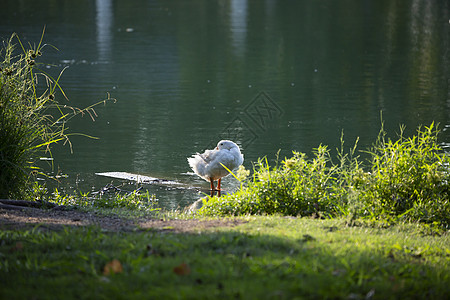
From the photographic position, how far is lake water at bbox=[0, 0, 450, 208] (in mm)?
12180

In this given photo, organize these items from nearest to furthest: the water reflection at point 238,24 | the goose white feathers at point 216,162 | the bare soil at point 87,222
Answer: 1. the bare soil at point 87,222
2. the goose white feathers at point 216,162
3. the water reflection at point 238,24

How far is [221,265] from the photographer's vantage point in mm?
4480

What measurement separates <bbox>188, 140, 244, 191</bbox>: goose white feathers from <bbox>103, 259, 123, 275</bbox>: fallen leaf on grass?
4956 millimetres

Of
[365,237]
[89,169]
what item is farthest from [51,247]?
[89,169]

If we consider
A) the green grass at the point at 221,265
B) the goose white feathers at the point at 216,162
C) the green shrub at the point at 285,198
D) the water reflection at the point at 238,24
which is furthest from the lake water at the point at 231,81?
the green grass at the point at 221,265

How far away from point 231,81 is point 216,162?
35.8ft

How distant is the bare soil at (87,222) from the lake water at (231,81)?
87.6 inches

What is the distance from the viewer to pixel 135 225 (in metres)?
6.03

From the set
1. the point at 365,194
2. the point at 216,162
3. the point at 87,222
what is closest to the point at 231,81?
the point at 216,162

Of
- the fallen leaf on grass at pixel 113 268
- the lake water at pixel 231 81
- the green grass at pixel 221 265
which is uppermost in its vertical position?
the fallen leaf on grass at pixel 113 268

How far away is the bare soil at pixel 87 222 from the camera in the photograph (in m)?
5.68

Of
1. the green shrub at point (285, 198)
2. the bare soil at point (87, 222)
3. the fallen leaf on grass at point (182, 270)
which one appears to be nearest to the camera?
the fallen leaf on grass at point (182, 270)

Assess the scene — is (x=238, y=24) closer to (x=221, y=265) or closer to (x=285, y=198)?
(x=285, y=198)

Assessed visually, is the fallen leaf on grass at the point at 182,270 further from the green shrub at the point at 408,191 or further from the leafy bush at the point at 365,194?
the green shrub at the point at 408,191
